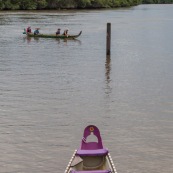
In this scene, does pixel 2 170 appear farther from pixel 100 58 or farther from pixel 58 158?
pixel 100 58

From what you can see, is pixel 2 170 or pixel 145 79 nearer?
pixel 2 170

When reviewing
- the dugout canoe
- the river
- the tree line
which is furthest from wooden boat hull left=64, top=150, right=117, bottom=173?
the tree line

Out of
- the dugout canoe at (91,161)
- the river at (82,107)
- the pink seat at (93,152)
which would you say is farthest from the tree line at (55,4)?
the dugout canoe at (91,161)

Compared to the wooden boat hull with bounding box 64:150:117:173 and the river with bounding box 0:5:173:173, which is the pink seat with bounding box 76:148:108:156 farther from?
the river with bounding box 0:5:173:173

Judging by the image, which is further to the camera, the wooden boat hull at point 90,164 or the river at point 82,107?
the river at point 82,107

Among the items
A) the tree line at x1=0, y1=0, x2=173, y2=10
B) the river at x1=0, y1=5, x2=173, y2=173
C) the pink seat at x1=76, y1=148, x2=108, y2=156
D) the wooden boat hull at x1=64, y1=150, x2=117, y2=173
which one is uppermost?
the tree line at x1=0, y1=0, x2=173, y2=10

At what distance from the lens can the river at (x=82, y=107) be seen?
15.8 meters

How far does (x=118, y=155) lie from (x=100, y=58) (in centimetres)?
2308

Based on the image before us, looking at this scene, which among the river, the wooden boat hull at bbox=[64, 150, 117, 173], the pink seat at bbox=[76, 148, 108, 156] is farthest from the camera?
the river

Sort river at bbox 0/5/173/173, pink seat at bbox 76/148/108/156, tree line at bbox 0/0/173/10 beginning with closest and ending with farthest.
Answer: pink seat at bbox 76/148/108/156 → river at bbox 0/5/173/173 → tree line at bbox 0/0/173/10

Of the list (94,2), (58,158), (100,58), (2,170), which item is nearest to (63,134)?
(58,158)

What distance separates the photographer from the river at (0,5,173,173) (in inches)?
622

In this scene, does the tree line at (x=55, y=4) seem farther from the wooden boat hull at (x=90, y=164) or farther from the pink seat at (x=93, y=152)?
the wooden boat hull at (x=90, y=164)

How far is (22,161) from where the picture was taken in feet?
50.2
